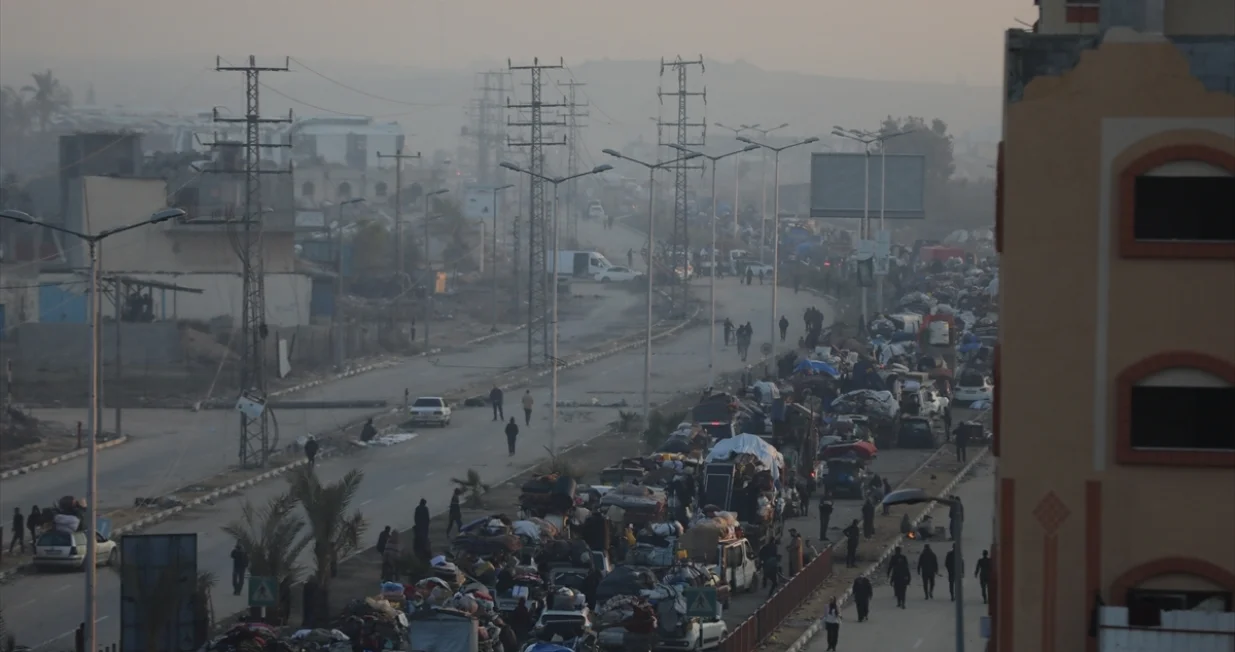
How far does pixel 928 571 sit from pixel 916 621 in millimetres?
1850

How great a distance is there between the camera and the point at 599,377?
212 feet

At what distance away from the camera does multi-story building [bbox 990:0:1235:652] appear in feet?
46.6

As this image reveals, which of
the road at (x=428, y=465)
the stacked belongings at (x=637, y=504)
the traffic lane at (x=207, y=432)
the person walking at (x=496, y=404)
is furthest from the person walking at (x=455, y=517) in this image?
the person walking at (x=496, y=404)

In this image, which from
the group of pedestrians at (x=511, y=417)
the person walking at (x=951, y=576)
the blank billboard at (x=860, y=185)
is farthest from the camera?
the blank billboard at (x=860, y=185)

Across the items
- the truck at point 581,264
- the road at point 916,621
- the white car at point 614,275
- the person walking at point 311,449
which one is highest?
the truck at point 581,264

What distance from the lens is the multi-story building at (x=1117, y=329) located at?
46.6 feet

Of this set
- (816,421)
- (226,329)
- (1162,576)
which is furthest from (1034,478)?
(226,329)

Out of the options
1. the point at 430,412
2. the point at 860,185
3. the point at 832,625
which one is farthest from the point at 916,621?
the point at 860,185

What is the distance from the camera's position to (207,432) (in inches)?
2008

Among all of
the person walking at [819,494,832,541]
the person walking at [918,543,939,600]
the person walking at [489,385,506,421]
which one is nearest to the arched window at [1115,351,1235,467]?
the person walking at [918,543,939,600]

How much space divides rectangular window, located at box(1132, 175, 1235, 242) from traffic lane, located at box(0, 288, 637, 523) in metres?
28.4

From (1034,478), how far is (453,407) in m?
42.0

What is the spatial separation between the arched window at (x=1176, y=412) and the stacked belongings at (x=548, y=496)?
20.9 metres

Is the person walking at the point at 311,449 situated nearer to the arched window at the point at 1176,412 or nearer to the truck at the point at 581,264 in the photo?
the arched window at the point at 1176,412
